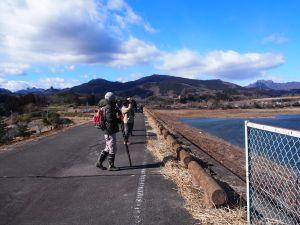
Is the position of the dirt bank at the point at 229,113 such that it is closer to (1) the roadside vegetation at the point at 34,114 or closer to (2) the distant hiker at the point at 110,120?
(1) the roadside vegetation at the point at 34,114

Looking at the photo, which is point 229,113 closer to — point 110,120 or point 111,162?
point 111,162

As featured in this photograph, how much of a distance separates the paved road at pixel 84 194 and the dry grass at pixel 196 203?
0.16 m

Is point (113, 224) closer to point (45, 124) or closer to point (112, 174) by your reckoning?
point (112, 174)

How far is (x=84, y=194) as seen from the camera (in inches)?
326

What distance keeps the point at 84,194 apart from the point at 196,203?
2.16 m

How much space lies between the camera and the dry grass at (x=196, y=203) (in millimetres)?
6293

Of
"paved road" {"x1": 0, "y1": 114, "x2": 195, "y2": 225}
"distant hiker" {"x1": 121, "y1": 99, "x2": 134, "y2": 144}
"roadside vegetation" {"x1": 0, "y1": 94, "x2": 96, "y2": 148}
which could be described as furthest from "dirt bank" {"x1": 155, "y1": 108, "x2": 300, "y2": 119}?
"paved road" {"x1": 0, "y1": 114, "x2": 195, "y2": 225}

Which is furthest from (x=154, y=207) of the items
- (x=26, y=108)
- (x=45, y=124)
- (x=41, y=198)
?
(x=26, y=108)

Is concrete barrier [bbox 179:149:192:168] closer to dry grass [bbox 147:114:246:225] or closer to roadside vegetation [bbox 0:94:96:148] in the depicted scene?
dry grass [bbox 147:114:246:225]

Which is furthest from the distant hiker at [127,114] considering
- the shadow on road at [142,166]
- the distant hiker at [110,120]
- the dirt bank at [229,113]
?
the dirt bank at [229,113]

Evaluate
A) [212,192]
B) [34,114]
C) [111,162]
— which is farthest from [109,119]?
[34,114]

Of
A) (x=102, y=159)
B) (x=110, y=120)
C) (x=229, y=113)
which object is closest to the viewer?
(x=110, y=120)

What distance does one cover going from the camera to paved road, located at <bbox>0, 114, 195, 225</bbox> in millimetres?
6781

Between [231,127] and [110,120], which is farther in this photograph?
[231,127]
